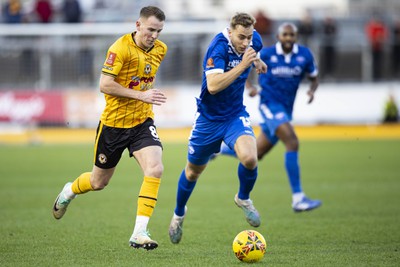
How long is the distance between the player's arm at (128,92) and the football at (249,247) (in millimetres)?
1503

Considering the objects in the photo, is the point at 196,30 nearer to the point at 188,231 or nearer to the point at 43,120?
the point at 43,120

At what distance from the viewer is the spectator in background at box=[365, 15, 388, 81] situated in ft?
88.2

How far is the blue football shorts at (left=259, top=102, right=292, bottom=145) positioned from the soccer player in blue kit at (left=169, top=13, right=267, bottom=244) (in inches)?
114

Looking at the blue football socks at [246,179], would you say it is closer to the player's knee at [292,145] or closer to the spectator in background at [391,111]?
the player's knee at [292,145]

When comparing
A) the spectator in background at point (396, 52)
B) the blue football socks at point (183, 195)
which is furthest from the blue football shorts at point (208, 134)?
the spectator in background at point (396, 52)

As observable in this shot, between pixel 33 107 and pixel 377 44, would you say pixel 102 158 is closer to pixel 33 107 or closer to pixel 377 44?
pixel 33 107

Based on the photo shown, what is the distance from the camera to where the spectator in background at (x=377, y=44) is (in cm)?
2688

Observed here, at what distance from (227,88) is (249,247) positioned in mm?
2152

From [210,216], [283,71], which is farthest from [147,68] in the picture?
[283,71]

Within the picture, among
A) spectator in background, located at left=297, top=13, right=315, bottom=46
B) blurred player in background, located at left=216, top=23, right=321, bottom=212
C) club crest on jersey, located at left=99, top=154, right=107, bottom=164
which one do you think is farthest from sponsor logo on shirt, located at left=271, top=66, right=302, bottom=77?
spectator in background, located at left=297, top=13, right=315, bottom=46

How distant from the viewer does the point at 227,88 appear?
8883mm

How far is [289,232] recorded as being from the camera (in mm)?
9383

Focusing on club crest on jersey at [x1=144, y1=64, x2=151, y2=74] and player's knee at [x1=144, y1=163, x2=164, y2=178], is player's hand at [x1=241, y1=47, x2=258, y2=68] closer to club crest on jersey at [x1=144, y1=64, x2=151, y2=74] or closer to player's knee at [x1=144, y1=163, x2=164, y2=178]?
Result: club crest on jersey at [x1=144, y1=64, x2=151, y2=74]

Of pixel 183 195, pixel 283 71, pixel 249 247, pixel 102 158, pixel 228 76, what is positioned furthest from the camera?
pixel 283 71
